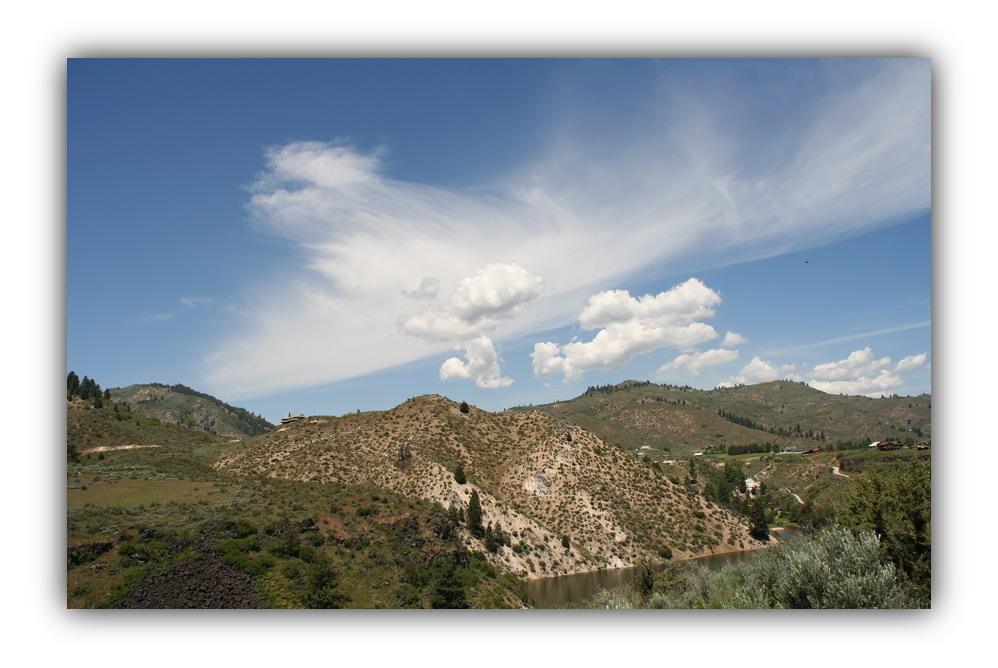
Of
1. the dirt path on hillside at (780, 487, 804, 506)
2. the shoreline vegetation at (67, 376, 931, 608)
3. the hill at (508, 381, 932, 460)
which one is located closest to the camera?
the shoreline vegetation at (67, 376, 931, 608)

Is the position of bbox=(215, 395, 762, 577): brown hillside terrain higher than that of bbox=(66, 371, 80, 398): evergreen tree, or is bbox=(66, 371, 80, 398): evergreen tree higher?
bbox=(66, 371, 80, 398): evergreen tree

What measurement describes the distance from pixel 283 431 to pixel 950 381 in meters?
51.1

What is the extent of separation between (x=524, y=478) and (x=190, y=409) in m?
132

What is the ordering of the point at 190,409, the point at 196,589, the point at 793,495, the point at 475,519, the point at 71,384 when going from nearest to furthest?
the point at 71,384 → the point at 196,589 → the point at 475,519 → the point at 793,495 → the point at 190,409

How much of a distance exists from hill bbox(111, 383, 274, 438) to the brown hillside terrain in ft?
314

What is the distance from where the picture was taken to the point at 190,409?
143 meters

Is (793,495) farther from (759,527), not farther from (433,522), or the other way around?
(433,522)

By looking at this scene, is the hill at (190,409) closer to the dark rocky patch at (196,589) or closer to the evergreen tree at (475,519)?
the evergreen tree at (475,519)

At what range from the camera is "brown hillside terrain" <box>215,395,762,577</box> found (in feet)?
125

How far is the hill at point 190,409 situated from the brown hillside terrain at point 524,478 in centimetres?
9568

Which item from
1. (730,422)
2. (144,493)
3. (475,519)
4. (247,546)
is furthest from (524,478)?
(730,422)

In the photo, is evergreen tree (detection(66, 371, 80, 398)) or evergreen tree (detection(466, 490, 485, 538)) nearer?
evergreen tree (detection(66, 371, 80, 398))

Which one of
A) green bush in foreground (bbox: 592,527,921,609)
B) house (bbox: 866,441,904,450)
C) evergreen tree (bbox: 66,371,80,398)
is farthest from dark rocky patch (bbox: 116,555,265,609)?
house (bbox: 866,441,904,450)

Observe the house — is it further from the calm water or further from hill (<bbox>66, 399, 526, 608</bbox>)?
hill (<bbox>66, 399, 526, 608</bbox>)
